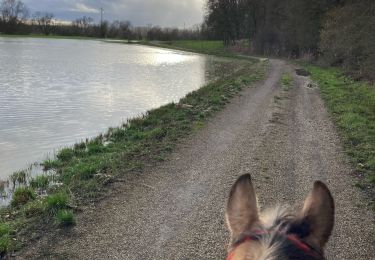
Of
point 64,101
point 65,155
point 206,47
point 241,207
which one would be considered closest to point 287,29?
point 206,47

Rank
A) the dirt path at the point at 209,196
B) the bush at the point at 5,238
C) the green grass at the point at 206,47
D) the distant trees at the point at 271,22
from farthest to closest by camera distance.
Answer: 1. the green grass at the point at 206,47
2. the distant trees at the point at 271,22
3. the dirt path at the point at 209,196
4. the bush at the point at 5,238

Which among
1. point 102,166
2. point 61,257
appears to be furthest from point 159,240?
point 102,166

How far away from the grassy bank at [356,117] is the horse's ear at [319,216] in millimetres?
6512

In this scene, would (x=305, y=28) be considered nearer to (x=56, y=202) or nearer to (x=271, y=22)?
(x=271, y=22)

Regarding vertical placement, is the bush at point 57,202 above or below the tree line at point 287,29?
below

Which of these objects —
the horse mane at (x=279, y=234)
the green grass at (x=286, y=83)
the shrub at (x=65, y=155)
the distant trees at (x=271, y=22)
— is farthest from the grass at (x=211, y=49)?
the horse mane at (x=279, y=234)

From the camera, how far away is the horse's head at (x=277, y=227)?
1365 millimetres

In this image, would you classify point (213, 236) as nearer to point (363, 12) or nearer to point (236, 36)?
point (363, 12)

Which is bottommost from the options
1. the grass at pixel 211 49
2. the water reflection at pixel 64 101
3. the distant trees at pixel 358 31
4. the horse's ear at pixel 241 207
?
the water reflection at pixel 64 101

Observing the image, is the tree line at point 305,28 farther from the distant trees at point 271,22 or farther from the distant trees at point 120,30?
the distant trees at point 120,30

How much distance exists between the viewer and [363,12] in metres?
17.5

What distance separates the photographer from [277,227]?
1474 mm

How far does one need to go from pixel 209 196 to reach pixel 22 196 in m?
2.98

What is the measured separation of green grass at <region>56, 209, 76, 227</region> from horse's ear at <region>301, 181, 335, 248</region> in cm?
480
